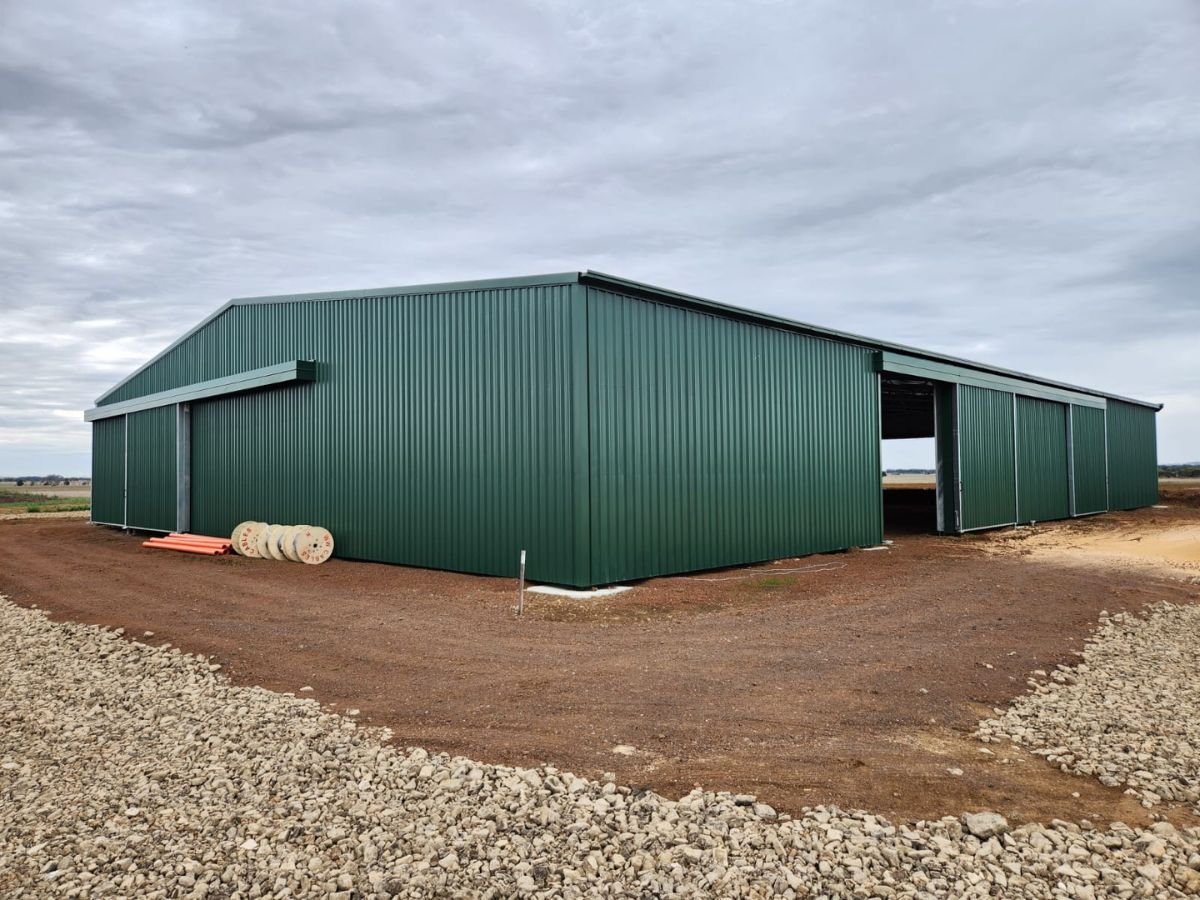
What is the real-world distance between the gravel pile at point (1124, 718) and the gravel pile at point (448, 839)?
87cm

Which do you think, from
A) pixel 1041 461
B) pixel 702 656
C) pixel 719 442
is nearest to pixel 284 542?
pixel 719 442

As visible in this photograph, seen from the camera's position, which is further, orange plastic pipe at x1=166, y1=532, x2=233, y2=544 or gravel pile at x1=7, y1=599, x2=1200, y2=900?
orange plastic pipe at x1=166, y1=532, x2=233, y2=544

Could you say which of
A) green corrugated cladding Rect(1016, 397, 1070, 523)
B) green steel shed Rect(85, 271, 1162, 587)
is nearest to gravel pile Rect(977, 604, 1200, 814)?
green steel shed Rect(85, 271, 1162, 587)

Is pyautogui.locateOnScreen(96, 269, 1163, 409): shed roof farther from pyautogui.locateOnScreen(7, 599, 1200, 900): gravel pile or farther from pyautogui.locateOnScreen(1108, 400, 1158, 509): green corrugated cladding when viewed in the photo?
pyautogui.locateOnScreen(1108, 400, 1158, 509): green corrugated cladding

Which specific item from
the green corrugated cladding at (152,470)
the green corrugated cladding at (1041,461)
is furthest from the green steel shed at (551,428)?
the green corrugated cladding at (1041,461)

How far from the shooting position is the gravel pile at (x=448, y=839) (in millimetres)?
3965

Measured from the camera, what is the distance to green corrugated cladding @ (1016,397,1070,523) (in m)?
24.8

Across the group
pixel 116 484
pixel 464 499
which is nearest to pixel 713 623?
pixel 464 499

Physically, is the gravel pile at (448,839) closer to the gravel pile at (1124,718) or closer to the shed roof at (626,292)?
the gravel pile at (1124,718)

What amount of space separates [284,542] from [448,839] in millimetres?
13613

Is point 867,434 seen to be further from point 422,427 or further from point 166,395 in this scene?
point 166,395

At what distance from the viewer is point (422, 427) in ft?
49.0

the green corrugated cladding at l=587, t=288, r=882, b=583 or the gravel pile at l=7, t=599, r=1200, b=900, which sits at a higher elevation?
the green corrugated cladding at l=587, t=288, r=882, b=583

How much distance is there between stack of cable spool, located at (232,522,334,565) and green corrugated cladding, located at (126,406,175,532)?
20.5 feet
